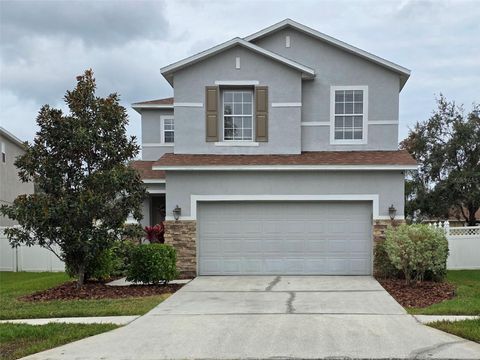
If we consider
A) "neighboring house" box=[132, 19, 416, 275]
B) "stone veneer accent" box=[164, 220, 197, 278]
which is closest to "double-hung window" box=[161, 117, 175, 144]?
"neighboring house" box=[132, 19, 416, 275]

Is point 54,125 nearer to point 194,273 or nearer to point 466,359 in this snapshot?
point 194,273

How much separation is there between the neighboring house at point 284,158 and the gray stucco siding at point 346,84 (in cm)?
3

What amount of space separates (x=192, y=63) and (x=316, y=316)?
30.1 feet

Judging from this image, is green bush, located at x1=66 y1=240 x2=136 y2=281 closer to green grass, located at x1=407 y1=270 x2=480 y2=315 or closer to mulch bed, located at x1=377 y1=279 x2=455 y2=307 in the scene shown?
mulch bed, located at x1=377 y1=279 x2=455 y2=307

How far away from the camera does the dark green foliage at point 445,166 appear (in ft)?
89.6

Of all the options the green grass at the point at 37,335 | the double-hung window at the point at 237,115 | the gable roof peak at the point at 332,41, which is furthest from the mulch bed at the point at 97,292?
the gable roof peak at the point at 332,41

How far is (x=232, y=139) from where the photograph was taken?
15.6 meters

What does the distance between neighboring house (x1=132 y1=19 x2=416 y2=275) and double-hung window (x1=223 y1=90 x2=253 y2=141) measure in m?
0.03

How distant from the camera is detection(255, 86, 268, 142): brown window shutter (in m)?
15.3

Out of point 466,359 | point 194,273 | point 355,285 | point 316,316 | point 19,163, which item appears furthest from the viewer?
point 194,273

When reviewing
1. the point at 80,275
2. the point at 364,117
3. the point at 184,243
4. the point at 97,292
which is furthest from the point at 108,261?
the point at 364,117

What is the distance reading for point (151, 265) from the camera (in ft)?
41.3

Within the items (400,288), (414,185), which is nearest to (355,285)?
(400,288)

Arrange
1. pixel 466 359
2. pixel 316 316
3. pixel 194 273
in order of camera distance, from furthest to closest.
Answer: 1. pixel 194 273
2. pixel 316 316
3. pixel 466 359
